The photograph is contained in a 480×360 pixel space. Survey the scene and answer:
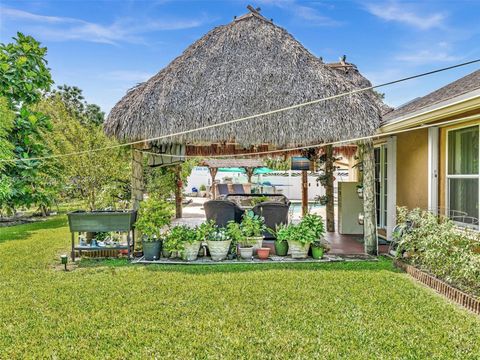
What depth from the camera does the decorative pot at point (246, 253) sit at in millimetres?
7590

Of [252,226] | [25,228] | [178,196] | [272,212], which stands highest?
[178,196]

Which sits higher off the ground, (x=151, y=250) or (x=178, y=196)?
(x=178, y=196)

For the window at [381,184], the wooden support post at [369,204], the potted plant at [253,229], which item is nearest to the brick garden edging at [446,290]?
the wooden support post at [369,204]

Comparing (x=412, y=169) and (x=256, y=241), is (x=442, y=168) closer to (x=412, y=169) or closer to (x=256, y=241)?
(x=412, y=169)

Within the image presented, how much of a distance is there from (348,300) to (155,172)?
474 inches

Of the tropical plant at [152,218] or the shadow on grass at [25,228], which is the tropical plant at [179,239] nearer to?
the tropical plant at [152,218]

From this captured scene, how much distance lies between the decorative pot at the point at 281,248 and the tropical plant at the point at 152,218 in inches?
91.5

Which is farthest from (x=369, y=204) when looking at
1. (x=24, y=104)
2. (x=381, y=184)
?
(x=24, y=104)

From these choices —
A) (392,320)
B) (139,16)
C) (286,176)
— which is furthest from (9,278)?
(286,176)

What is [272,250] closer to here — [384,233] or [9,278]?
[384,233]

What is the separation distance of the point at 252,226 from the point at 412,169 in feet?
11.9

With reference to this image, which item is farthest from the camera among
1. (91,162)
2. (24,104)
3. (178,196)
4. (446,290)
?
(178,196)

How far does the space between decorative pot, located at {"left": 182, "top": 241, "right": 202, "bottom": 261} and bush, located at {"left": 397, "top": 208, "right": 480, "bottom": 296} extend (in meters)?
3.76

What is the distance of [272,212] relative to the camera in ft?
27.5
